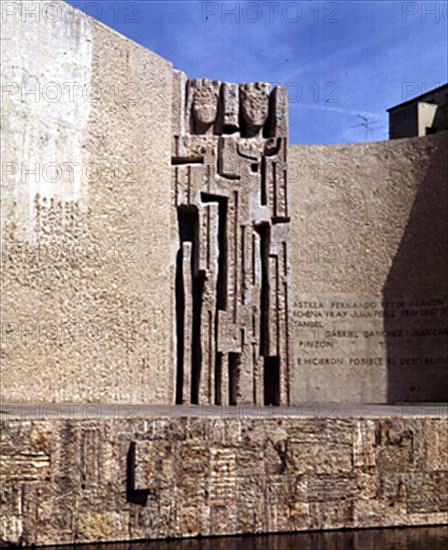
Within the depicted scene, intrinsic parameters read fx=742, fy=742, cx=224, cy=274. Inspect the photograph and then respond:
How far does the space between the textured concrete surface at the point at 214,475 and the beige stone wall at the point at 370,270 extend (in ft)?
14.3

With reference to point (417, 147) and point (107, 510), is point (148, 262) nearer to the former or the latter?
point (107, 510)

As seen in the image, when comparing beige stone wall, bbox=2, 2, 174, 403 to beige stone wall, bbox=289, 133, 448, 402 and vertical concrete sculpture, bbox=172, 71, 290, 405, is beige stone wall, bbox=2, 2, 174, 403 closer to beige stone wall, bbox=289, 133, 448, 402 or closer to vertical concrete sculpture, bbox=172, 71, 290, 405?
vertical concrete sculpture, bbox=172, 71, 290, 405

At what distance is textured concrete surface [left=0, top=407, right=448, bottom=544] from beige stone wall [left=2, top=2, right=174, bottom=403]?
1.86 meters

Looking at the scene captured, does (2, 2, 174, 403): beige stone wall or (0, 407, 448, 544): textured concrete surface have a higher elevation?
(2, 2, 174, 403): beige stone wall

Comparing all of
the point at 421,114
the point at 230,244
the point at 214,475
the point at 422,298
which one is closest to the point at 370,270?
the point at 422,298

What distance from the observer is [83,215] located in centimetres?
609

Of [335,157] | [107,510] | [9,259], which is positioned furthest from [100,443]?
[335,157]

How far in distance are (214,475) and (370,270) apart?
17.7 ft

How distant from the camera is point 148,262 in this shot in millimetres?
6668

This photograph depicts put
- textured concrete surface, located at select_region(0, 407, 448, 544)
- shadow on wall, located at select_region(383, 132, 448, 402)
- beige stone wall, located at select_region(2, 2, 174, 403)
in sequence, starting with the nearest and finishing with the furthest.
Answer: textured concrete surface, located at select_region(0, 407, 448, 544), beige stone wall, located at select_region(2, 2, 174, 403), shadow on wall, located at select_region(383, 132, 448, 402)

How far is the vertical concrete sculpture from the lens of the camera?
6.98 m

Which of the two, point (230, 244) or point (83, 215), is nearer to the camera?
point (83, 215)

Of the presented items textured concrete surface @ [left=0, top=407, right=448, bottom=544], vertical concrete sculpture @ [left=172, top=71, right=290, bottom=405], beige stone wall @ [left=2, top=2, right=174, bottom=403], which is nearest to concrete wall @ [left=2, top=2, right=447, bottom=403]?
beige stone wall @ [left=2, top=2, right=174, bottom=403]

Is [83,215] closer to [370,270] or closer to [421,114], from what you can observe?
[370,270]
